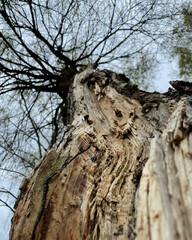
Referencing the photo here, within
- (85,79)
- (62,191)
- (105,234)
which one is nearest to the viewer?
(105,234)

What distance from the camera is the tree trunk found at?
1.14 feet

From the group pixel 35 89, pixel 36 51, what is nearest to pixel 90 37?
pixel 36 51

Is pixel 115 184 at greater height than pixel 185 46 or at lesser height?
lesser

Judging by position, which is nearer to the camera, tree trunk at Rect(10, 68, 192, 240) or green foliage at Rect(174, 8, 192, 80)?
tree trunk at Rect(10, 68, 192, 240)

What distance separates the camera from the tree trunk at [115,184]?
0.35 metres

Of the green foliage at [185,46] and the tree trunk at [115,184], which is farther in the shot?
the green foliage at [185,46]

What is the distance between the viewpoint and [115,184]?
2.09 feet

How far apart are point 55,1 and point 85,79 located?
1070 millimetres

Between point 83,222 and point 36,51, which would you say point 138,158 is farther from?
point 36,51

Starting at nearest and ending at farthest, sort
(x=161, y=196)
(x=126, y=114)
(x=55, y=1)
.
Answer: (x=161, y=196), (x=126, y=114), (x=55, y=1)

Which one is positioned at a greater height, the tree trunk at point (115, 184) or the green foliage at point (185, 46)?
the green foliage at point (185, 46)

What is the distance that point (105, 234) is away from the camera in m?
0.51

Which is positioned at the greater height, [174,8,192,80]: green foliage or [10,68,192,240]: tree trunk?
[174,8,192,80]: green foliage

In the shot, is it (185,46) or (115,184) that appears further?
(185,46)
